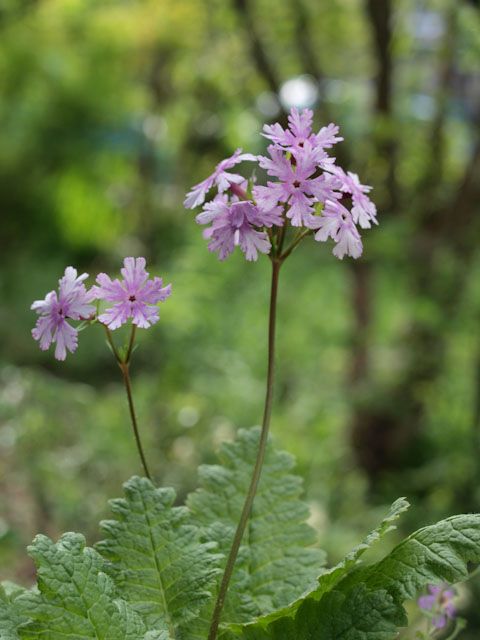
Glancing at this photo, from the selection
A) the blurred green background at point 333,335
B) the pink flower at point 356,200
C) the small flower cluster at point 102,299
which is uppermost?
the blurred green background at point 333,335

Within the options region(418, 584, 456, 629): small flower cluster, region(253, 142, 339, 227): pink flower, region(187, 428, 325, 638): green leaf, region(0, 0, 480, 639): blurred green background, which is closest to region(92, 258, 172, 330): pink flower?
region(253, 142, 339, 227): pink flower

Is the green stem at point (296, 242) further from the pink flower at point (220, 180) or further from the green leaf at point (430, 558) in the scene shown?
the green leaf at point (430, 558)

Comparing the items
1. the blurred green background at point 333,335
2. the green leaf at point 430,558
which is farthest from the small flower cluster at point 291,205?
the blurred green background at point 333,335

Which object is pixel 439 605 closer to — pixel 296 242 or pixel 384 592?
pixel 384 592

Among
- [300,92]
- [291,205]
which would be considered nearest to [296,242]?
[291,205]

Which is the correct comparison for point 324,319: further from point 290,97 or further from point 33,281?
point 33,281

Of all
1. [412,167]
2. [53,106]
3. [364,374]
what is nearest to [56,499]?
[364,374]

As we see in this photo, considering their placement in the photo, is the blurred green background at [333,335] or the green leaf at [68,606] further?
the blurred green background at [333,335]
